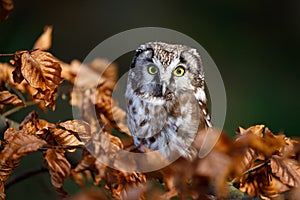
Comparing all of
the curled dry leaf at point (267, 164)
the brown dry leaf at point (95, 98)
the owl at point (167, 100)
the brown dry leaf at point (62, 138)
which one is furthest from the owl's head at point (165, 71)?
the brown dry leaf at point (62, 138)

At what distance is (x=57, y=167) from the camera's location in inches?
50.9

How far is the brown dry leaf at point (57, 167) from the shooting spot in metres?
1.28

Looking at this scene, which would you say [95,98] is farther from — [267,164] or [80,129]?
[267,164]

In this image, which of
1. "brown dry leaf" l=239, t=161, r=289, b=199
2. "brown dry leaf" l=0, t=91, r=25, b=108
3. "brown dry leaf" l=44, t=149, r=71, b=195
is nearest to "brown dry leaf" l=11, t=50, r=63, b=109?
"brown dry leaf" l=0, t=91, r=25, b=108

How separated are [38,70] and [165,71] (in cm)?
55

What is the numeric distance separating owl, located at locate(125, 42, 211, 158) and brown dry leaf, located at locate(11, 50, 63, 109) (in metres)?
0.47

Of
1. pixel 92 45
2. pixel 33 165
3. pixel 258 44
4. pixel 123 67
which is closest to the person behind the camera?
pixel 33 165

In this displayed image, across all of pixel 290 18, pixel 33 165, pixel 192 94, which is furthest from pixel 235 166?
pixel 290 18

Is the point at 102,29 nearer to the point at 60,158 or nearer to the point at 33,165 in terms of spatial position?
the point at 33,165

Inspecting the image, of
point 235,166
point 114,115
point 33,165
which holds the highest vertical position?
point 235,166

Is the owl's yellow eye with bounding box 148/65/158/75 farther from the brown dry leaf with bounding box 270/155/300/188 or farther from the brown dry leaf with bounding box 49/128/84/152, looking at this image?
the brown dry leaf with bounding box 270/155/300/188

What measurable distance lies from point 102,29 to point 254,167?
4.00 m

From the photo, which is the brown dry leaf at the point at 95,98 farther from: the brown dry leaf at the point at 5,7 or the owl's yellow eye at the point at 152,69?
the brown dry leaf at the point at 5,7

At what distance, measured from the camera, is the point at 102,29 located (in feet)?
17.6
